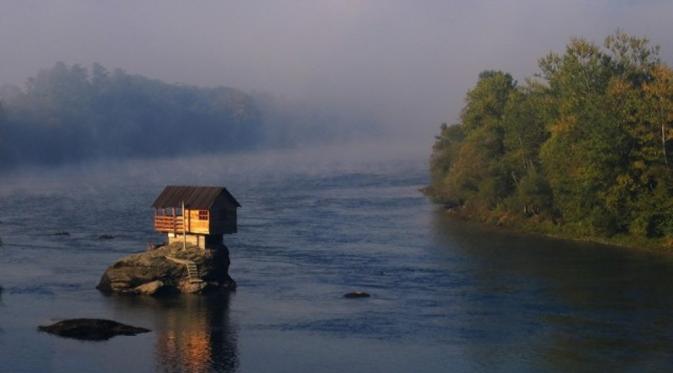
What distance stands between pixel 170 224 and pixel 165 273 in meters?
3.60

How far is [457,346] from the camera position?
43.1 metres

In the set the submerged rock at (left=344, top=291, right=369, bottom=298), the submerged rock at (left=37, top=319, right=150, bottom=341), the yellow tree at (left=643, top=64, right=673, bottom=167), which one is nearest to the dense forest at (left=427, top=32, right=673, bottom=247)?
the yellow tree at (left=643, top=64, right=673, bottom=167)

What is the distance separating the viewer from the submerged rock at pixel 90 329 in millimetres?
43875

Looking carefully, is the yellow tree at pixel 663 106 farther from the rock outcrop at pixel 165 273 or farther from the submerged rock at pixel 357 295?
the rock outcrop at pixel 165 273

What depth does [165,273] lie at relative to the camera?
53.3m

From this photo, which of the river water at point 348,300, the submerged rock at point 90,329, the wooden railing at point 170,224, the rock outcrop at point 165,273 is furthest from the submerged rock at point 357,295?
the submerged rock at point 90,329

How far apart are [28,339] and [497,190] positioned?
50878 mm

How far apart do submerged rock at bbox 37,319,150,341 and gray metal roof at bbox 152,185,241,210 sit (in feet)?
36.4

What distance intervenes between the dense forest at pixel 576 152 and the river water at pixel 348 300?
380 centimetres

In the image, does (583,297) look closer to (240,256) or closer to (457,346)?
(457,346)

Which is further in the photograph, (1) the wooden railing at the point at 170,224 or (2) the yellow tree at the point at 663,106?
(2) the yellow tree at the point at 663,106

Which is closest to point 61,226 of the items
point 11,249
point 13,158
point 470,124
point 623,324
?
point 11,249

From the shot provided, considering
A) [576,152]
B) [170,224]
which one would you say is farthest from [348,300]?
[576,152]

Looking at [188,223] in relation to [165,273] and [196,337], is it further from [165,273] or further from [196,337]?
[196,337]
